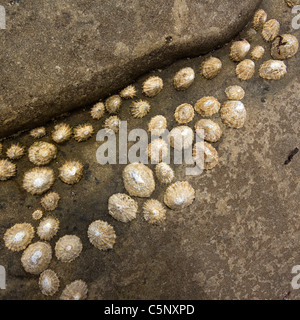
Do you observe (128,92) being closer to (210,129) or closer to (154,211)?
(210,129)

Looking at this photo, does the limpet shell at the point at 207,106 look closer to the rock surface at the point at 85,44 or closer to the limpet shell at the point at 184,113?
the limpet shell at the point at 184,113

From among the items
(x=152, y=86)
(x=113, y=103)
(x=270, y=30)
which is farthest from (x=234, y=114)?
(x=113, y=103)

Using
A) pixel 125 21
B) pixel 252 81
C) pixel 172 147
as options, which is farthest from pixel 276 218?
pixel 125 21

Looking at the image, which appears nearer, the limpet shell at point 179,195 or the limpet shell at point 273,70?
the limpet shell at point 179,195

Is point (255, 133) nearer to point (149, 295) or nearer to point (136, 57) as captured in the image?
point (136, 57)

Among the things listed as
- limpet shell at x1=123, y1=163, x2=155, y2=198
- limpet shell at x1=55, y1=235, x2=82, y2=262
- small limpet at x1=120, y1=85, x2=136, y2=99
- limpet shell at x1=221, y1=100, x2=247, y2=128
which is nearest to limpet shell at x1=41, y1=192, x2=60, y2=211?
limpet shell at x1=55, y1=235, x2=82, y2=262

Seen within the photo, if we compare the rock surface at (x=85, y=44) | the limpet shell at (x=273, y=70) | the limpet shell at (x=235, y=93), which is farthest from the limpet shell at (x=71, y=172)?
the limpet shell at (x=273, y=70)

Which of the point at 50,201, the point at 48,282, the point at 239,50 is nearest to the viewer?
the point at 48,282
